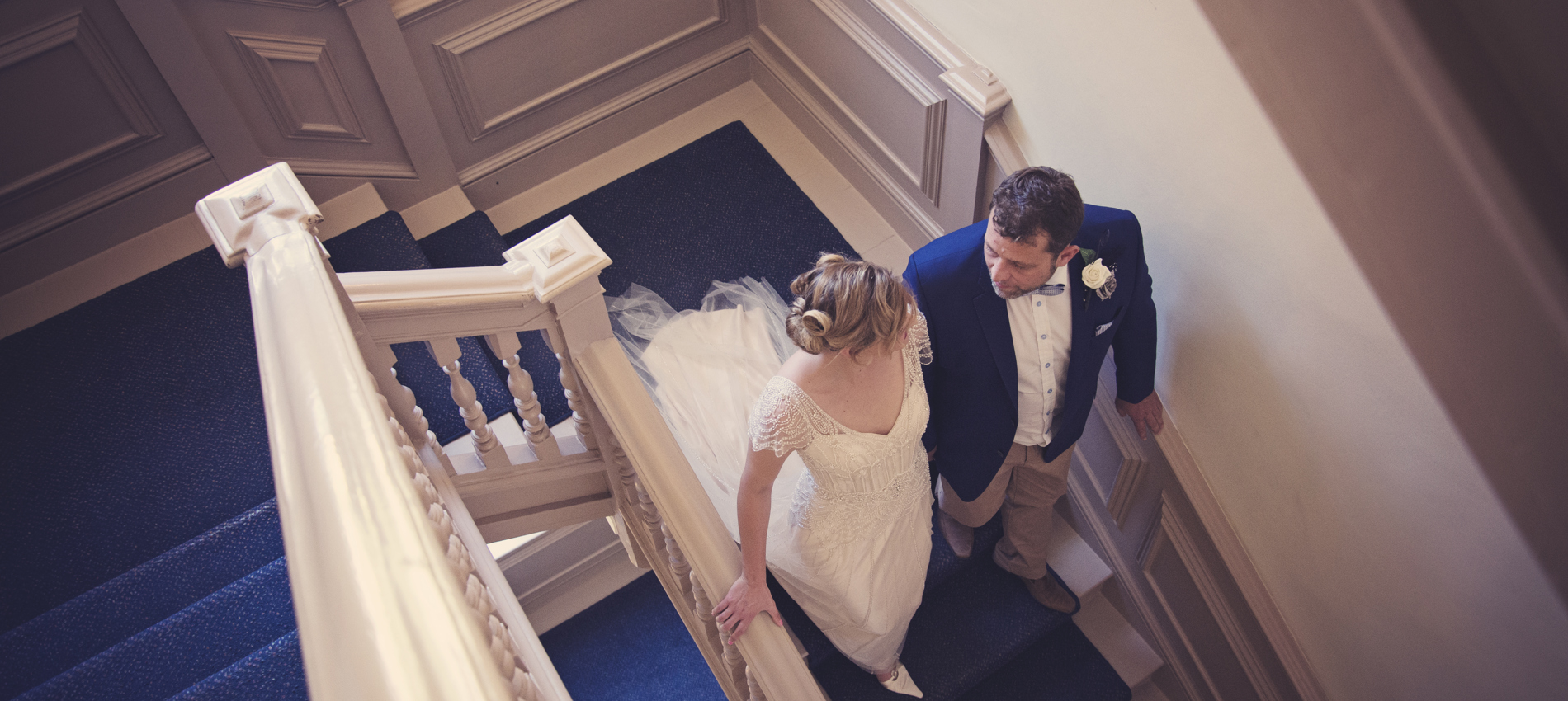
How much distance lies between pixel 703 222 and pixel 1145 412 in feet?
6.79

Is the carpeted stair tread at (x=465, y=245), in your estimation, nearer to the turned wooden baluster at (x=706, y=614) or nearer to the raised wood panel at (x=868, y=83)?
the raised wood panel at (x=868, y=83)

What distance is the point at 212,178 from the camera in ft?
10.8

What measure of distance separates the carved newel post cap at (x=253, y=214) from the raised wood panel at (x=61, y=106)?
175 centimetres

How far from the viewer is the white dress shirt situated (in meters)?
2.21

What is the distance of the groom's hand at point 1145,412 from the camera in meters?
2.56

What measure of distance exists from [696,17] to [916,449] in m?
2.55

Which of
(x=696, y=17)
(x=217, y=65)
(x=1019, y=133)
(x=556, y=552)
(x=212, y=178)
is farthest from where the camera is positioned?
(x=696, y=17)

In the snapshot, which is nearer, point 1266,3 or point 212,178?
point 1266,3

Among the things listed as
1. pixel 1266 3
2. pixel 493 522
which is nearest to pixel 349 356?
pixel 1266 3

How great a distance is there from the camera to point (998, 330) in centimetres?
220

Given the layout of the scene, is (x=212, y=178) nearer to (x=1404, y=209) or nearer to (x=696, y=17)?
(x=696, y=17)

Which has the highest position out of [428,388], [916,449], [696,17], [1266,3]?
[696,17]

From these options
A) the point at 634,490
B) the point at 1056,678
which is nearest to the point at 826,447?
the point at 634,490

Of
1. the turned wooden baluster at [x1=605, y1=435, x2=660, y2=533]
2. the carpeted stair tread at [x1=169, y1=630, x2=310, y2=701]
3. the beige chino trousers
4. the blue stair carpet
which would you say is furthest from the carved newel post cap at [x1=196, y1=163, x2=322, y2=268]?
the blue stair carpet
